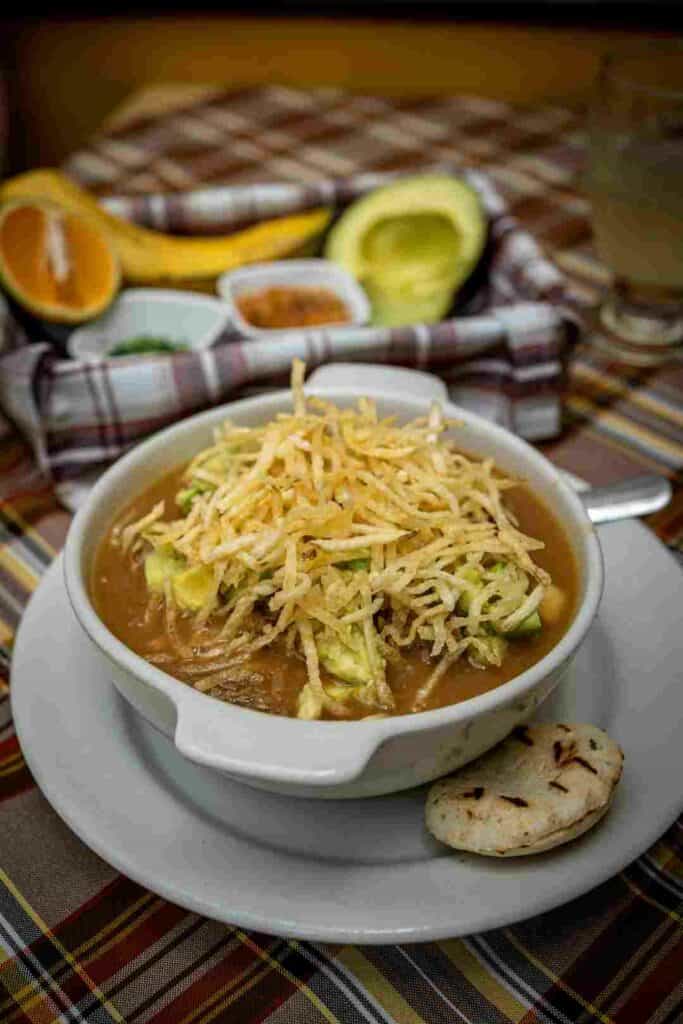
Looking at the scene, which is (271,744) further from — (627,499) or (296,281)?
(296,281)

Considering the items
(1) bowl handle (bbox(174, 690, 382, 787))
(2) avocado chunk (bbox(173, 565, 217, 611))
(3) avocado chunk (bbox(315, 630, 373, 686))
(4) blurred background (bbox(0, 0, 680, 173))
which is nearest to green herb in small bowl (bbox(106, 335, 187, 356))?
(2) avocado chunk (bbox(173, 565, 217, 611))

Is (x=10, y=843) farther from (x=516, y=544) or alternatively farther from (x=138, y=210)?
(x=138, y=210)

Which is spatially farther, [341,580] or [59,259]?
[59,259]

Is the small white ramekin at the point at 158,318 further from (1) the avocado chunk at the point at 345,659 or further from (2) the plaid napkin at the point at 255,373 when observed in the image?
(1) the avocado chunk at the point at 345,659

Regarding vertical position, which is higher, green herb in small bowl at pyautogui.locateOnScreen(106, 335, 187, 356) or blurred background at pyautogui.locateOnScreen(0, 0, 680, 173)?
blurred background at pyautogui.locateOnScreen(0, 0, 680, 173)

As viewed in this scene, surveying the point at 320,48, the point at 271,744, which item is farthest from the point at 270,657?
the point at 320,48

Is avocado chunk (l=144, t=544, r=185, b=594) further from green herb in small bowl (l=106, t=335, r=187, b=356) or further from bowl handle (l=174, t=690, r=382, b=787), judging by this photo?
green herb in small bowl (l=106, t=335, r=187, b=356)

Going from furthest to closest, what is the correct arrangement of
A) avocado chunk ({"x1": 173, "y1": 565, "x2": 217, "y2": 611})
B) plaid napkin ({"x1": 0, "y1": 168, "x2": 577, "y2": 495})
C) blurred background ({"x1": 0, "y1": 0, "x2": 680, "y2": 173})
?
blurred background ({"x1": 0, "y1": 0, "x2": 680, "y2": 173})
plaid napkin ({"x1": 0, "y1": 168, "x2": 577, "y2": 495})
avocado chunk ({"x1": 173, "y1": 565, "x2": 217, "y2": 611})
